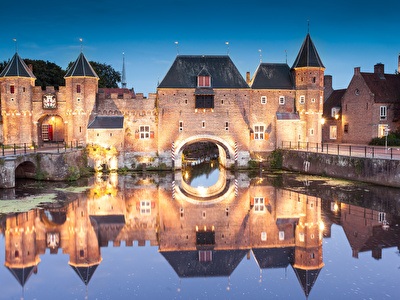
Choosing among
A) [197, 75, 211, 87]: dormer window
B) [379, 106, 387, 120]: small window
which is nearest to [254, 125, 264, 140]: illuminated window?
[197, 75, 211, 87]: dormer window

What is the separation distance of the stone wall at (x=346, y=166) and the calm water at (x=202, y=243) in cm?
100

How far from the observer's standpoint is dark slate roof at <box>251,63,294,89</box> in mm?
34312

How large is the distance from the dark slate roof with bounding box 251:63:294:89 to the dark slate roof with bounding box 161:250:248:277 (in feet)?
74.2

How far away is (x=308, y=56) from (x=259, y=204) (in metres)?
18.1

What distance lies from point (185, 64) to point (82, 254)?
23.0 meters

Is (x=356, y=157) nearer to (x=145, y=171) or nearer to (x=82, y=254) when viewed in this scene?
(x=145, y=171)

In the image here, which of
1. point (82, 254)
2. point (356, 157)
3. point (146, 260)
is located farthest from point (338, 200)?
A: point (82, 254)

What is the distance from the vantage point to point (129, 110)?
3306cm

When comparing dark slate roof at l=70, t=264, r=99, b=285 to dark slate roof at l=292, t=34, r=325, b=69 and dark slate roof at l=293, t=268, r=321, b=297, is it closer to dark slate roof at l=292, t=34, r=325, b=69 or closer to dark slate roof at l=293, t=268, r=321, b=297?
dark slate roof at l=293, t=268, r=321, b=297

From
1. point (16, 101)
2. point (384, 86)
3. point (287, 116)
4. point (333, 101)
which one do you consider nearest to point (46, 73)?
point (16, 101)

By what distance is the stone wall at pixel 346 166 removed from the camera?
2272cm

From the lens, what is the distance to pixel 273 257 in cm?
1333

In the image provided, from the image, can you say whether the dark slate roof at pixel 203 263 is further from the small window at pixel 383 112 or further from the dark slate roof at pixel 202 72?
the small window at pixel 383 112

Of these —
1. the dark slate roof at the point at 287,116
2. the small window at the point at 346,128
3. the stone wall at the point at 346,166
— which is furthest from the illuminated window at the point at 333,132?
the stone wall at the point at 346,166
